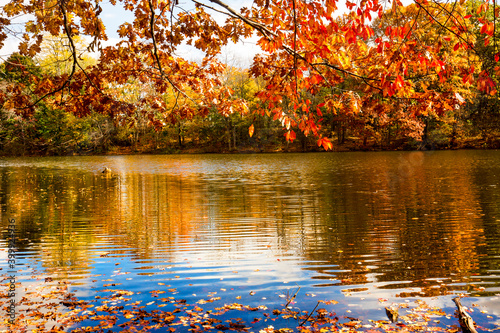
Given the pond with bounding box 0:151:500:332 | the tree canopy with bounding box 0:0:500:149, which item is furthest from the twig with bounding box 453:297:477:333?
the tree canopy with bounding box 0:0:500:149

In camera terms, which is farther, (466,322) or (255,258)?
(255,258)

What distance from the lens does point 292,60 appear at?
18.6 ft

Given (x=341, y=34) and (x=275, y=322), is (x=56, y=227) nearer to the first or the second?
(x=275, y=322)

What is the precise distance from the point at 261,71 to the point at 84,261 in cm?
414

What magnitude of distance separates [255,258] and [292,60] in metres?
3.11

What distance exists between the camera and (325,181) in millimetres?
17812

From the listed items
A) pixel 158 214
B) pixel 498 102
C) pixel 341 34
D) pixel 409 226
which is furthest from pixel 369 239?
pixel 498 102

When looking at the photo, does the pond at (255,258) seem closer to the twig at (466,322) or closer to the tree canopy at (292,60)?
the twig at (466,322)

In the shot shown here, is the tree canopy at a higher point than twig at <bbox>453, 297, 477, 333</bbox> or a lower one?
higher

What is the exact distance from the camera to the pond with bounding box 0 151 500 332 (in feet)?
13.9

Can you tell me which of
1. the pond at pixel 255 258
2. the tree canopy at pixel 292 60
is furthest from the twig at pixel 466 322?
the tree canopy at pixel 292 60

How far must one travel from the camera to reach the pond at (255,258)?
4.24 m

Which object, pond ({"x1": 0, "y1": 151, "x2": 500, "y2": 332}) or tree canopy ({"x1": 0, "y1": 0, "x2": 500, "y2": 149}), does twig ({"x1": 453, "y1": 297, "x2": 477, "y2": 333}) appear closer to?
pond ({"x1": 0, "y1": 151, "x2": 500, "y2": 332})

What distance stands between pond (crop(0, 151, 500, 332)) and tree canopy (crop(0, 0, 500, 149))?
201cm
